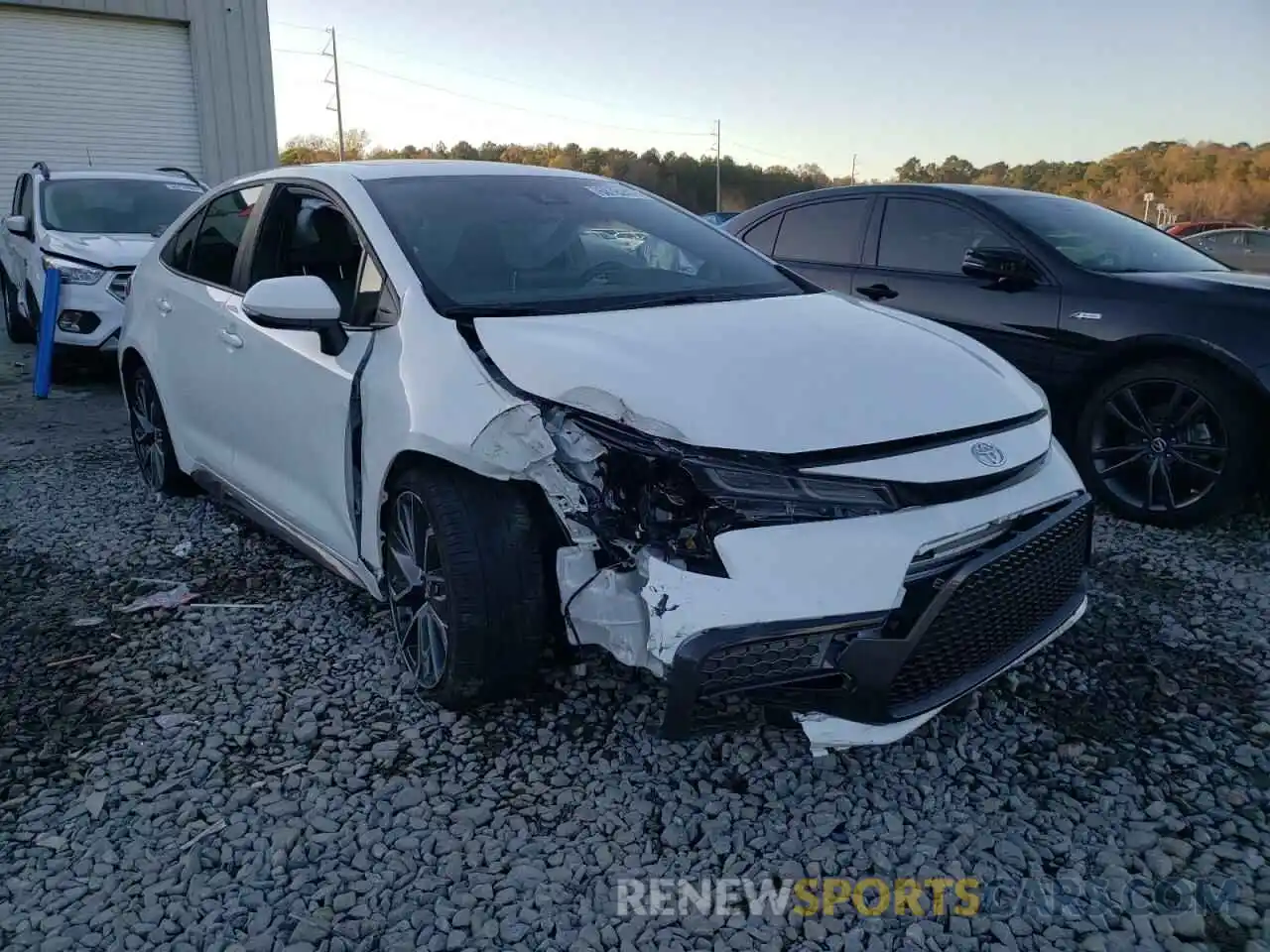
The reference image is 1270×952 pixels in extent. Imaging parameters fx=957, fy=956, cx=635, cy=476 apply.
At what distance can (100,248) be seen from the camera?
7719mm

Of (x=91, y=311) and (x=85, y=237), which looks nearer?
(x=91, y=311)

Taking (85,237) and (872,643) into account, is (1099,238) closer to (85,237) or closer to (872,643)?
(872,643)

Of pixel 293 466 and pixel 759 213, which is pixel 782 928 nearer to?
pixel 293 466

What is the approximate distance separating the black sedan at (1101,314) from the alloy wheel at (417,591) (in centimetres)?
329

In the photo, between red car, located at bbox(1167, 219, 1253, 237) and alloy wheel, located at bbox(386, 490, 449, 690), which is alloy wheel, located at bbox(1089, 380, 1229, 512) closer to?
alloy wheel, located at bbox(386, 490, 449, 690)

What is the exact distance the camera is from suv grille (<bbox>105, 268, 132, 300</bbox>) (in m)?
7.58

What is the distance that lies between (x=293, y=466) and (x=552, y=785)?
1516 millimetres

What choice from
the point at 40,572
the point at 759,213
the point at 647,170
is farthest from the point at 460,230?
the point at 647,170

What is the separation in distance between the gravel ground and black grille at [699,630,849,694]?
467 millimetres

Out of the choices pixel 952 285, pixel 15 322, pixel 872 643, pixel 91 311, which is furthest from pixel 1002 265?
pixel 15 322

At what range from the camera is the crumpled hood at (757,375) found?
7.45ft

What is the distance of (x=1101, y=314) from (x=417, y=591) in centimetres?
349

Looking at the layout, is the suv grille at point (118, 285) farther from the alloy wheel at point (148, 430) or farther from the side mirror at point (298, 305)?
the side mirror at point (298, 305)

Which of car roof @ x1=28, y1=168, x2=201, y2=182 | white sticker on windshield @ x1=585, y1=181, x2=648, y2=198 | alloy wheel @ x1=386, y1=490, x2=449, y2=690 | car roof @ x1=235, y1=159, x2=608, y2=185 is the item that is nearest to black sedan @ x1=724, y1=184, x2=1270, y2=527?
white sticker on windshield @ x1=585, y1=181, x2=648, y2=198
